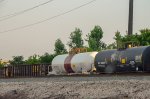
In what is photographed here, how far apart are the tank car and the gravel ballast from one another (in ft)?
22.3

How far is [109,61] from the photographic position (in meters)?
29.7

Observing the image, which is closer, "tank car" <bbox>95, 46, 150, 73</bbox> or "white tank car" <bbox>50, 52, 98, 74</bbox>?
"tank car" <bbox>95, 46, 150, 73</bbox>

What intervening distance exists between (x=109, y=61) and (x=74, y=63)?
641 cm

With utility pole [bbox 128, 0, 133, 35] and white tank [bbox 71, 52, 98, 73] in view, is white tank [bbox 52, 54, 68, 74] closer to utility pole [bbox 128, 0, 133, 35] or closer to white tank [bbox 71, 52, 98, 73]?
white tank [bbox 71, 52, 98, 73]

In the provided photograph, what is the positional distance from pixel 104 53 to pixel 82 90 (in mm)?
11905

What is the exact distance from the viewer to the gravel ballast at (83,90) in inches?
648

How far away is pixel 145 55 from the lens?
88.1 feet

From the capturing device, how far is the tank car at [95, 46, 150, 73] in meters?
26.9

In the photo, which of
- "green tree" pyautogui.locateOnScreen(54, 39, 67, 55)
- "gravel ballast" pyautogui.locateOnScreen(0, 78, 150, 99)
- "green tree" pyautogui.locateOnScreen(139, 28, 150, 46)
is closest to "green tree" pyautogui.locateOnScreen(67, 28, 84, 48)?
"green tree" pyautogui.locateOnScreen(54, 39, 67, 55)

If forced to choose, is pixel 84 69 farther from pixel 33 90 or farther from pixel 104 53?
pixel 33 90

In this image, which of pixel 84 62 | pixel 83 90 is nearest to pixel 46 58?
pixel 84 62

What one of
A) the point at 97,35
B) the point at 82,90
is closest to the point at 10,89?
the point at 82,90

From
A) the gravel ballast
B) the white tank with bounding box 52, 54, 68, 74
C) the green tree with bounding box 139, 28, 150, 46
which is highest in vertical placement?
the green tree with bounding box 139, 28, 150, 46

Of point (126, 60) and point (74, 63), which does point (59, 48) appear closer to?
point (74, 63)
